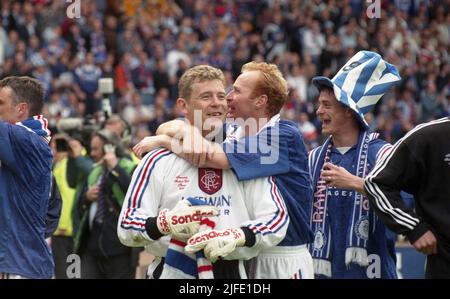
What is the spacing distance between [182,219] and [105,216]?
18.6 feet

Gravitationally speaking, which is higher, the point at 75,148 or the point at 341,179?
the point at 341,179

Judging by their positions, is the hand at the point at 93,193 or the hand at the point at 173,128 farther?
the hand at the point at 93,193

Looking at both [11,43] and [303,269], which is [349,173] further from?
[11,43]

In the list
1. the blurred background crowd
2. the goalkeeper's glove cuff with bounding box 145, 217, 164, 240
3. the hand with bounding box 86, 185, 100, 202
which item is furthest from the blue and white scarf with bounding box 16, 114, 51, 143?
the blurred background crowd

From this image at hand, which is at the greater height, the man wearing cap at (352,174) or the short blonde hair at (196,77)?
the short blonde hair at (196,77)

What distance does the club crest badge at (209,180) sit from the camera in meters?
6.06

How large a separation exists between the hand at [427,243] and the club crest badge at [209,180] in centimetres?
125

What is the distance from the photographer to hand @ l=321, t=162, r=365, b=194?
22.6 ft

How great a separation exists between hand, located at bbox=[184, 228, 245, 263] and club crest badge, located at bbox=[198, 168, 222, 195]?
1.20ft

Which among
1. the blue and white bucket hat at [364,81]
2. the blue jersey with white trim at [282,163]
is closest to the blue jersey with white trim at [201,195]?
the blue jersey with white trim at [282,163]

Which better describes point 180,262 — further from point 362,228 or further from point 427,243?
point 362,228

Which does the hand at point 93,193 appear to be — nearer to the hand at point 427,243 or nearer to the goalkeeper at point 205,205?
the goalkeeper at point 205,205

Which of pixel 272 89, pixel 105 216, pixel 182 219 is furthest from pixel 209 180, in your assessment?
pixel 105 216

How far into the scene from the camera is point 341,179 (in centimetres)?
694
